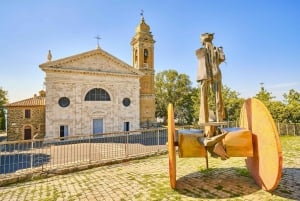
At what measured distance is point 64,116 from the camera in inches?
787

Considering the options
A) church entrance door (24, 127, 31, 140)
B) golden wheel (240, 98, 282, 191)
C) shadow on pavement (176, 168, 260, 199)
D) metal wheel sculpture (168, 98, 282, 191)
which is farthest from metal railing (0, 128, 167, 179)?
church entrance door (24, 127, 31, 140)

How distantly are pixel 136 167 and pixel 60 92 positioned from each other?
1570cm

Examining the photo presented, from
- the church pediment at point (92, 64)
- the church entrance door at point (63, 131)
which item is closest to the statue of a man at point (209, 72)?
the church pediment at point (92, 64)

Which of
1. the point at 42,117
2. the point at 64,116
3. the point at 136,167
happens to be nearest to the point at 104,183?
the point at 136,167

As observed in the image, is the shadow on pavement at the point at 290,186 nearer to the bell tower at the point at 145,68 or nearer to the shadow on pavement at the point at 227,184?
the shadow on pavement at the point at 227,184

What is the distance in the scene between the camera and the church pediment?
65.7ft

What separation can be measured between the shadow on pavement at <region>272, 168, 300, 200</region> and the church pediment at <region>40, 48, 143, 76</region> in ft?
64.4

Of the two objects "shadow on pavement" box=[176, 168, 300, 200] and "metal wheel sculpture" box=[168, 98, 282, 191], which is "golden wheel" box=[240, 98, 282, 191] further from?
"shadow on pavement" box=[176, 168, 300, 200]

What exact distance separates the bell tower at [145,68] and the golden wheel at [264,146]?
71.6ft

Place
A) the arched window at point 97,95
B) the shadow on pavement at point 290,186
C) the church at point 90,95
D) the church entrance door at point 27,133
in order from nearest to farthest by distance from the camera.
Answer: the shadow on pavement at point 290,186 → the church at point 90,95 → the church entrance door at point 27,133 → the arched window at point 97,95

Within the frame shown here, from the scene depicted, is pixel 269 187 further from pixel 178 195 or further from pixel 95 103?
pixel 95 103

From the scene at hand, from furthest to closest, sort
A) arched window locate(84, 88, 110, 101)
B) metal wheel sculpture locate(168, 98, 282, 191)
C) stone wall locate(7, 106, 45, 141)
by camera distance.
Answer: arched window locate(84, 88, 110, 101)
stone wall locate(7, 106, 45, 141)
metal wheel sculpture locate(168, 98, 282, 191)

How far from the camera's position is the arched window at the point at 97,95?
2154 cm

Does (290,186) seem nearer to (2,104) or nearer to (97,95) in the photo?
(97,95)
